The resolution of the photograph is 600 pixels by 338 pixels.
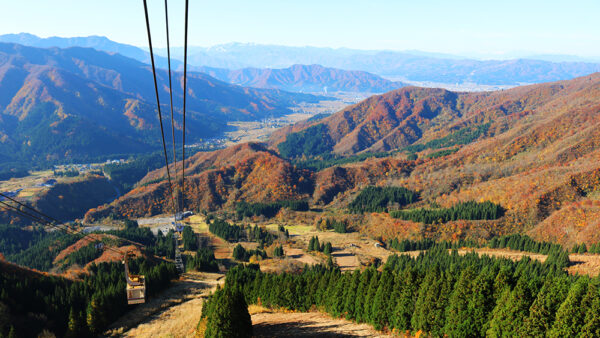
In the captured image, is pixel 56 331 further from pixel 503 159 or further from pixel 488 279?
pixel 503 159

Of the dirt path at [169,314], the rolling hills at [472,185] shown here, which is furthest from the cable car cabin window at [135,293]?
the rolling hills at [472,185]

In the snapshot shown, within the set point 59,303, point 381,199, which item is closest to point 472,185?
point 381,199

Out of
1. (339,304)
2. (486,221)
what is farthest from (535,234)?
(339,304)

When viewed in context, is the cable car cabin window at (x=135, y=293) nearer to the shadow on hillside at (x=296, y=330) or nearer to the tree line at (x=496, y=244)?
the shadow on hillside at (x=296, y=330)

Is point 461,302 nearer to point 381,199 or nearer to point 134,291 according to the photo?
point 134,291

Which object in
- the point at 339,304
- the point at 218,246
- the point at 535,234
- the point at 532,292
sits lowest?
the point at 218,246
